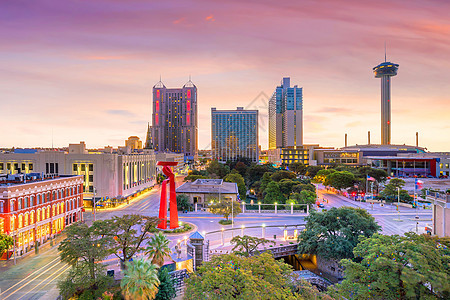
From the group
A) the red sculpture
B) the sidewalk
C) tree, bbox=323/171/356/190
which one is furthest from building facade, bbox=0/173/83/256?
tree, bbox=323/171/356/190

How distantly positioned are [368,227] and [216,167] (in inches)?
3532

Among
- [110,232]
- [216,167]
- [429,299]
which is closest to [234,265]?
[429,299]

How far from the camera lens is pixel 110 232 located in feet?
97.3

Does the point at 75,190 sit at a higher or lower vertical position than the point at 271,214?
higher

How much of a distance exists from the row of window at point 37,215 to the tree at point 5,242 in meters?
3.39

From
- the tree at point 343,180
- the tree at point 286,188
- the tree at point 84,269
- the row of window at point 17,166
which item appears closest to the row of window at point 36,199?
the tree at point 84,269

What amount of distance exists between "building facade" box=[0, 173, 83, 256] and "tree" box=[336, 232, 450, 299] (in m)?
41.4

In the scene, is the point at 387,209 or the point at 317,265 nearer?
the point at 317,265

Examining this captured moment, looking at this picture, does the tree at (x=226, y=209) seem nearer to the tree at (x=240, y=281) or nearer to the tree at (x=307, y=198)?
the tree at (x=307, y=198)

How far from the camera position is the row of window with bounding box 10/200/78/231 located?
36406mm

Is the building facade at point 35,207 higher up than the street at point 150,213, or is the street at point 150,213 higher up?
the building facade at point 35,207

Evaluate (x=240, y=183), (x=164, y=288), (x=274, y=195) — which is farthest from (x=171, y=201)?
(x=240, y=183)

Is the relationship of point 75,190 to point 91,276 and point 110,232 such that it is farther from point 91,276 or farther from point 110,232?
point 91,276

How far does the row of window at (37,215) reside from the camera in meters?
36.4
